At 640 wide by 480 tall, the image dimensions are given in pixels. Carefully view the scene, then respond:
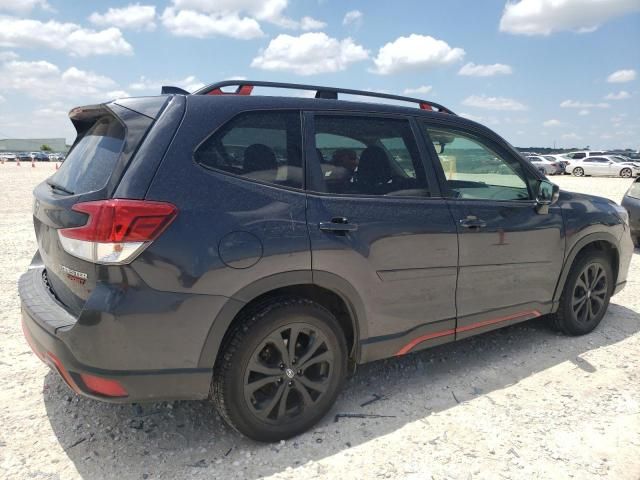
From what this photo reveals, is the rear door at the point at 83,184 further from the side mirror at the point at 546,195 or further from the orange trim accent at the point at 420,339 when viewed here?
the side mirror at the point at 546,195

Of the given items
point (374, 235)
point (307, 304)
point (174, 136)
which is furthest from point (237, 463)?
point (174, 136)

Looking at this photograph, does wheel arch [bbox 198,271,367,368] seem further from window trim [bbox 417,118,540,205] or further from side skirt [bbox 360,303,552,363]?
window trim [bbox 417,118,540,205]

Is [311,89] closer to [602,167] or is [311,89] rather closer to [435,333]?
[435,333]

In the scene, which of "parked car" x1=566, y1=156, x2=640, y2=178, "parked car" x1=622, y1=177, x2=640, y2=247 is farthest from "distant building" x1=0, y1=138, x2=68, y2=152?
"parked car" x1=622, y1=177, x2=640, y2=247

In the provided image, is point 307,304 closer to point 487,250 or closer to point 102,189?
point 102,189

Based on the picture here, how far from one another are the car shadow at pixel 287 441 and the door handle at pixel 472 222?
111 cm

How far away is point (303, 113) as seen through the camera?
2863mm

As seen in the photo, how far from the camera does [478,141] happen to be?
3.69 m

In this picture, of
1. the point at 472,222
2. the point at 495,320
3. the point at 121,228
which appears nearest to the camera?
the point at 121,228

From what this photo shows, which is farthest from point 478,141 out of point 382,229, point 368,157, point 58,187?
point 58,187

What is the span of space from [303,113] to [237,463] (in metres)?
1.91

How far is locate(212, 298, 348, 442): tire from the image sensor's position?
2.54 m

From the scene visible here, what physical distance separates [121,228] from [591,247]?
3842mm

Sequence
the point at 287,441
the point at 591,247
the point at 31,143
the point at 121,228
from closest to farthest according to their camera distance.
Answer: the point at 121,228, the point at 287,441, the point at 591,247, the point at 31,143
